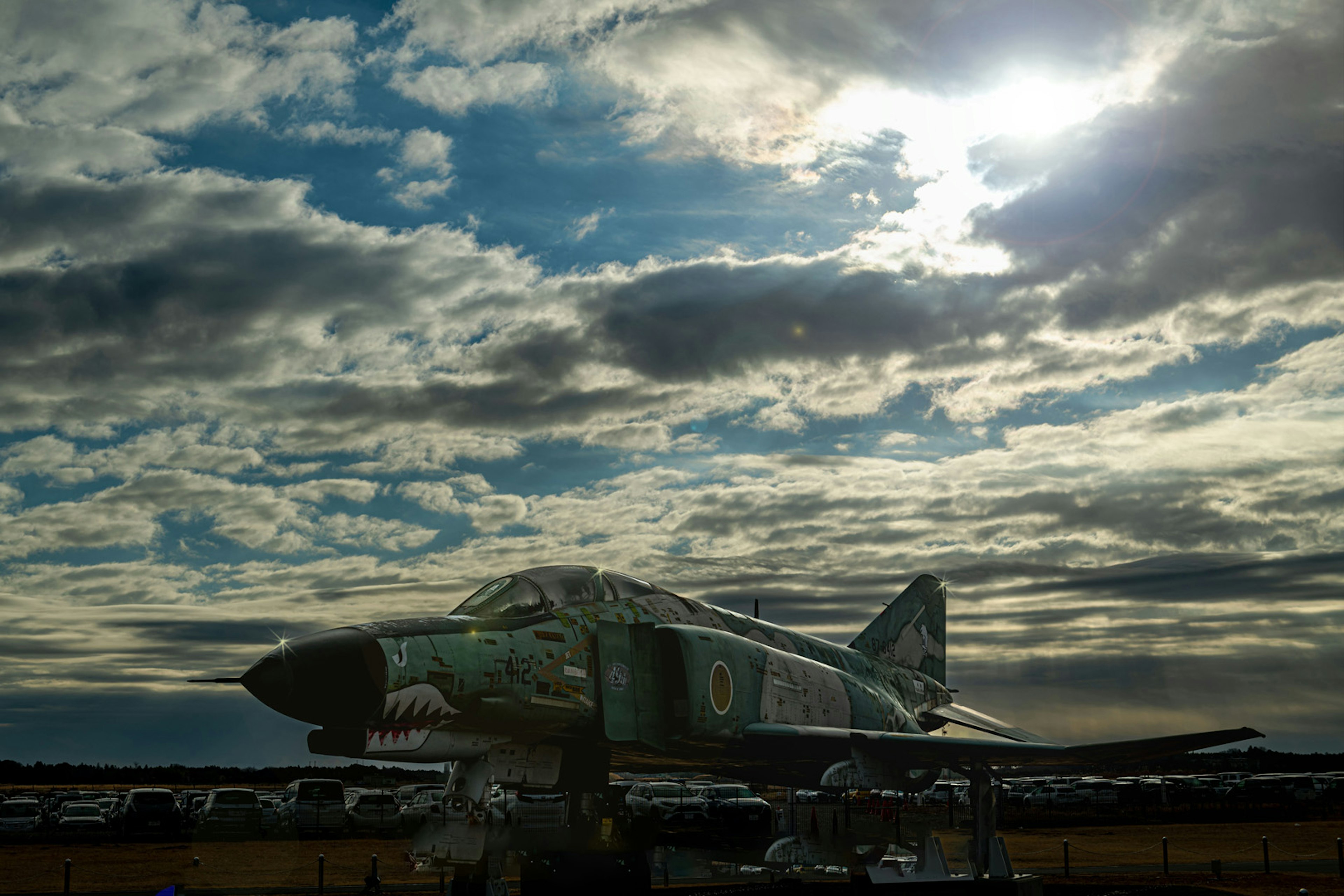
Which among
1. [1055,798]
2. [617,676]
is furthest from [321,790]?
[1055,798]

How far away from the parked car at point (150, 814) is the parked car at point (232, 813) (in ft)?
3.38

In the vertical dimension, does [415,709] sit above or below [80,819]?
above

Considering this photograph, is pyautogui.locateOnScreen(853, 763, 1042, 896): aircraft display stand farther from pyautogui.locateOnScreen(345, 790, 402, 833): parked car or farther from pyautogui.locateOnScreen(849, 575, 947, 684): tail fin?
pyautogui.locateOnScreen(345, 790, 402, 833): parked car

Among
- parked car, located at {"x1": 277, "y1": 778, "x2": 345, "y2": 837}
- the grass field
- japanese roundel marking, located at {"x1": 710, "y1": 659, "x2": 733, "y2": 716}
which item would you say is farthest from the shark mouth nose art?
parked car, located at {"x1": 277, "y1": 778, "x2": 345, "y2": 837}

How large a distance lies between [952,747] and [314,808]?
26.1 m

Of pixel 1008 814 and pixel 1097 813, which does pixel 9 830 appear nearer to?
pixel 1008 814

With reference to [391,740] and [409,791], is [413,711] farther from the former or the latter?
[409,791]

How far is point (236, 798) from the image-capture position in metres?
33.7

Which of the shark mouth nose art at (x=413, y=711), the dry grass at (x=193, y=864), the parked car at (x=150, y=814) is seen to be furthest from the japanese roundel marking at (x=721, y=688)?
the parked car at (x=150, y=814)

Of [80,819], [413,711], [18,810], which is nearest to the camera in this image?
[413,711]

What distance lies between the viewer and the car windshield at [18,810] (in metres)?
34.8

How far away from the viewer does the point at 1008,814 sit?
51.8 meters

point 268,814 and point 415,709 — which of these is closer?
point 415,709

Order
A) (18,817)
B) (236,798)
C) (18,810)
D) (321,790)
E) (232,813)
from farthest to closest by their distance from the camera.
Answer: (18,810)
(18,817)
(321,790)
(236,798)
(232,813)
